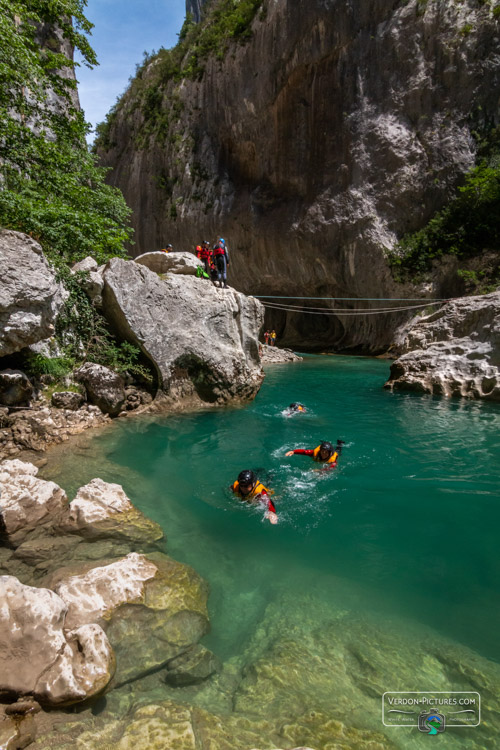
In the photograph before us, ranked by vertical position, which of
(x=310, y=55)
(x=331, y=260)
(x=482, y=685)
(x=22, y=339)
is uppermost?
(x=310, y=55)

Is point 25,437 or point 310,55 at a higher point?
point 310,55

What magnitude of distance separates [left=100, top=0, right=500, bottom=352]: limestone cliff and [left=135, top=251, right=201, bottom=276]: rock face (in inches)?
447

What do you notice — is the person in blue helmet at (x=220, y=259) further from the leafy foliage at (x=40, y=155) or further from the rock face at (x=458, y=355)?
the rock face at (x=458, y=355)

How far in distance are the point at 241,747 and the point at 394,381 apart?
36.6 feet

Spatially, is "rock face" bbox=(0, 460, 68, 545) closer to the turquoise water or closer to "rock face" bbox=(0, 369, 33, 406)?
the turquoise water

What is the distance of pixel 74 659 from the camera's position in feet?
7.86

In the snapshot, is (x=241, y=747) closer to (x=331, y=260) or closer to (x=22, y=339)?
(x=22, y=339)

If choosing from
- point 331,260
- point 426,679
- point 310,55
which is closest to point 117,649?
point 426,679

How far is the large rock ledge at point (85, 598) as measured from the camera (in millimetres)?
2293

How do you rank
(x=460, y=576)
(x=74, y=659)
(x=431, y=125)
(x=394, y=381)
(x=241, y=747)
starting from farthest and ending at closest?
(x=431, y=125) < (x=394, y=381) < (x=460, y=576) < (x=74, y=659) < (x=241, y=747)

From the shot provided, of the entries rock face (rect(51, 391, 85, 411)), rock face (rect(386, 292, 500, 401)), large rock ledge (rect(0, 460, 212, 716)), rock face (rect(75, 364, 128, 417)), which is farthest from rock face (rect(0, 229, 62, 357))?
rock face (rect(386, 292, 500, 401))

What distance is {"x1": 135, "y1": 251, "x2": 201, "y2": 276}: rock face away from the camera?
42.9 feet

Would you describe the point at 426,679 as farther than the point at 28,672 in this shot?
Yes

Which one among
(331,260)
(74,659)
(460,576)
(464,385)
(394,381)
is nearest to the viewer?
(74,659)
